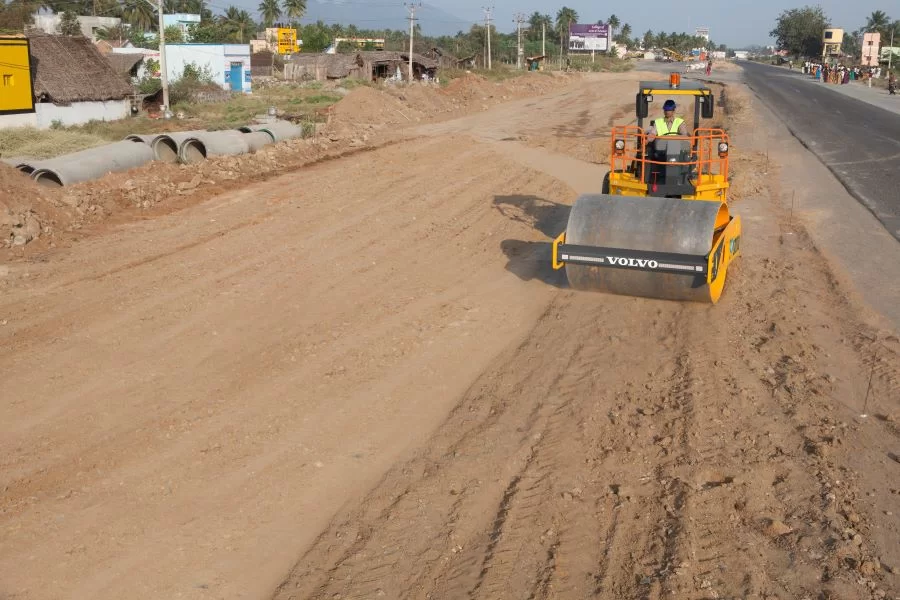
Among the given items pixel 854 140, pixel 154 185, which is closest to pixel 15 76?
pixel 154 185

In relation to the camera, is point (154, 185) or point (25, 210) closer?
point (25, 210)

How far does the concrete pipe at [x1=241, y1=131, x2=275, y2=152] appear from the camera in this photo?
74.7ft

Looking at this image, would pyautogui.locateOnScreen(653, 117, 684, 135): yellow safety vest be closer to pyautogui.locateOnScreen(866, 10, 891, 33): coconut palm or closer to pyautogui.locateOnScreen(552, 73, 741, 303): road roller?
pyautogui.locateOnScreen(552, 73, 741, 303): road roller

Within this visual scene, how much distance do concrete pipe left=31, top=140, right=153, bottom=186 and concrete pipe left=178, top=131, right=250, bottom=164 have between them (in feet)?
3.59

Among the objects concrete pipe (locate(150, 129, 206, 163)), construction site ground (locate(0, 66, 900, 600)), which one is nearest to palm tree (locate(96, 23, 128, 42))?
concrete pipe (locate(150, 129, 206, 163))

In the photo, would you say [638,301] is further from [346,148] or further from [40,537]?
[346,148]

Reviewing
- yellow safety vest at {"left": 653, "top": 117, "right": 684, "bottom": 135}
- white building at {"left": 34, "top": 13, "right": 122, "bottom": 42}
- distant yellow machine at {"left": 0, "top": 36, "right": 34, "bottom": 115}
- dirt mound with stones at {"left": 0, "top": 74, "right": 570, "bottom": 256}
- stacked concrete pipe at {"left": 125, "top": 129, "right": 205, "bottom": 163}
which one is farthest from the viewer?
white building at {"left": 34, "top": 13, "right": 122, "bottom": 42}

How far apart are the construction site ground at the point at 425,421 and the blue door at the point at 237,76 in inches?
1748

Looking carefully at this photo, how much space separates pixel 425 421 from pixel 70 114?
1215 inches

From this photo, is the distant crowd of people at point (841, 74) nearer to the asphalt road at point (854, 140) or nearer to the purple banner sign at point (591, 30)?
the asphalt road at point (854, 140)

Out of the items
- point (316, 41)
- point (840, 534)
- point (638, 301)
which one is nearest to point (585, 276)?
point (638, 301)

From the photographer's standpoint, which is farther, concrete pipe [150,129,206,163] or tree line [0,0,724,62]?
tree line [0,0,724,62]

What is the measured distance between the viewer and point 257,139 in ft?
76.4

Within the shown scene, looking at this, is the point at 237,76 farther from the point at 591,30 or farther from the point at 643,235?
the point at 591,30
